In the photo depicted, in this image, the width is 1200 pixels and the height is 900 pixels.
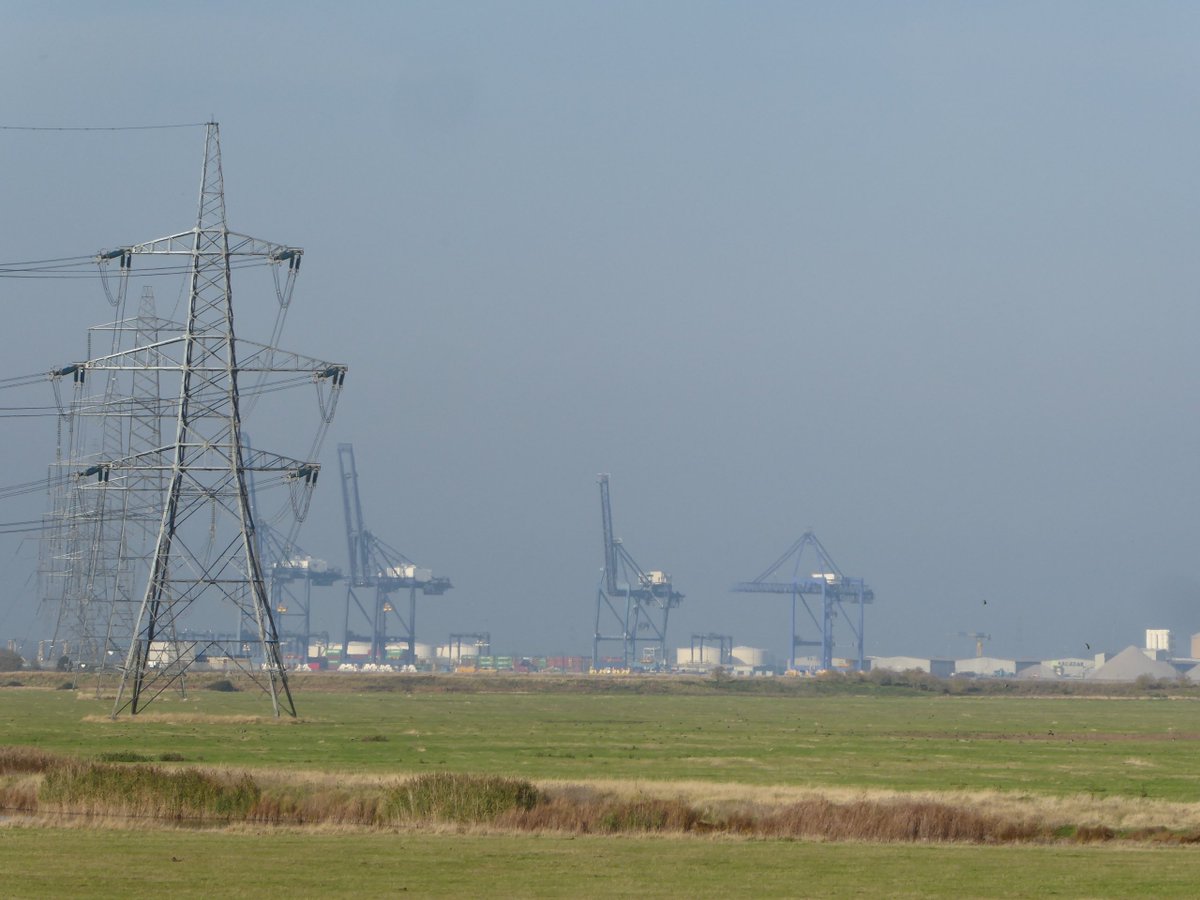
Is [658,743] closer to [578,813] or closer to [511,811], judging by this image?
[578,813]

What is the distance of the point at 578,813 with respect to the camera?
31.6 metres

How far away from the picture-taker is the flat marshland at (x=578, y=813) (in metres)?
23.5

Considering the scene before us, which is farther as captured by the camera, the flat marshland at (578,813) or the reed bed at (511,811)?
the reed bed at (511,811)

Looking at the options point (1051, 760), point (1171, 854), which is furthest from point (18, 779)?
point (1051, 760)

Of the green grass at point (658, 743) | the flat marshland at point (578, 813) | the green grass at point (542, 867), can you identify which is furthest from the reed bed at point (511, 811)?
the green grass at point (658, 743)

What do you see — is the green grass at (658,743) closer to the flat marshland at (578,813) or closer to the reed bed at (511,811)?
the flat marshland at (578,813)

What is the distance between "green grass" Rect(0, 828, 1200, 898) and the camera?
22.2 m

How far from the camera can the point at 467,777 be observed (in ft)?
107

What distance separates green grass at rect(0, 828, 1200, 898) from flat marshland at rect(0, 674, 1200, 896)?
74mm

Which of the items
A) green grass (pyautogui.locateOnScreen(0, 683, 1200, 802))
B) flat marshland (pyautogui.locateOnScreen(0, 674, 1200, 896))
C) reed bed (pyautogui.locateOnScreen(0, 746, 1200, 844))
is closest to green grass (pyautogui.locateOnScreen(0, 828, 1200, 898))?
flat marshland (pyautogui.locateOnScreen(0, 674, 1200, 896))

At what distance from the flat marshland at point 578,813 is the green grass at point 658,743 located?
280 mm

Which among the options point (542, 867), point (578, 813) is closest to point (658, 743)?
point (578, 813)

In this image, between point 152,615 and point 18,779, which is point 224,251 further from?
point 18,779

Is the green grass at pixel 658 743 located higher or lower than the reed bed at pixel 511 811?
lower
